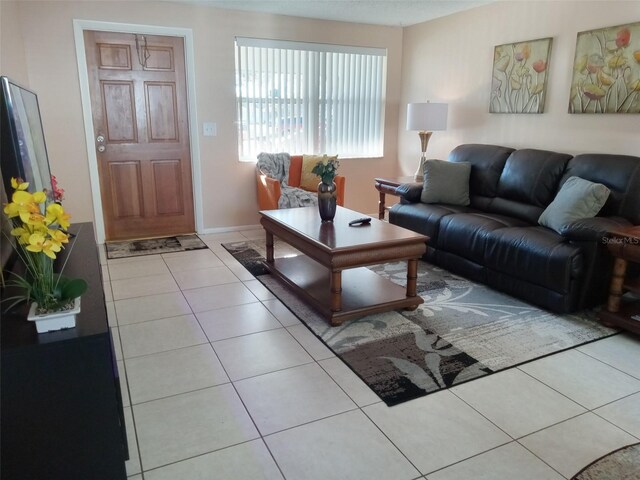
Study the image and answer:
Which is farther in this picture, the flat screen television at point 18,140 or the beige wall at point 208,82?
the beige wall at point 208,82

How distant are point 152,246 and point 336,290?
253cm

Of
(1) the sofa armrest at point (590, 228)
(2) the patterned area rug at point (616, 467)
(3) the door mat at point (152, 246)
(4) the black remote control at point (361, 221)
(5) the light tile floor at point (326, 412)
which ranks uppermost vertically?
(1) the sofa armrest at point (590, 228)

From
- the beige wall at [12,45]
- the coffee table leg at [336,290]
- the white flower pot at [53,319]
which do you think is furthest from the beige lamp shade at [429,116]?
the white flower pot at [53,319]

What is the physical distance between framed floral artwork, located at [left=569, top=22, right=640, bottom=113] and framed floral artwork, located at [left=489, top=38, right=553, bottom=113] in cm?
30

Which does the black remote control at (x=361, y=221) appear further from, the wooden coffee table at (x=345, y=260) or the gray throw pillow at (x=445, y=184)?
the gray throw pillow at (x=445, y=184)

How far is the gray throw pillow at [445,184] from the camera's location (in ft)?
13.9

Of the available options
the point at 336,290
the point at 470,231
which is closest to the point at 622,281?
the point at 470,231

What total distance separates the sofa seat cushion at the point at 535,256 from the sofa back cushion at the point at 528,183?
0.43 m

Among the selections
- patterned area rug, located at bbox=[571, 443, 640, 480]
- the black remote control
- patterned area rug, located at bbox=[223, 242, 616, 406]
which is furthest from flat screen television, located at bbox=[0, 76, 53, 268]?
patterned area rug, located at bbox=[571, 443, 640, 480]

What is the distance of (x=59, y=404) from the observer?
136cm

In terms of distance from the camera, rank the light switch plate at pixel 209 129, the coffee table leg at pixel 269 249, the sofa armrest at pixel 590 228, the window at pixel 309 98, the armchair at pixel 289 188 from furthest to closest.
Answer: the window at pixel 309 98, the light switch plate at pixel 209 129, the armchair at pixel 289 188, the coffee table leg at pixel 269 249, the sofa armrest at pixel 590 228

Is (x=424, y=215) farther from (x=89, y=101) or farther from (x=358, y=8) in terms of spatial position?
(x=89, y=101)

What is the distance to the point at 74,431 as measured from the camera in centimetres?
139

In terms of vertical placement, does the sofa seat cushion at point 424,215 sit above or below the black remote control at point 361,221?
below
